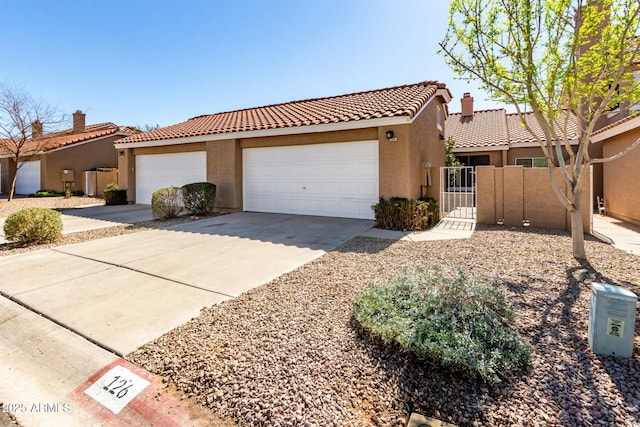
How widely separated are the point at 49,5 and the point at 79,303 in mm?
12862

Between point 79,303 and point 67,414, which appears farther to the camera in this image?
point 79,303

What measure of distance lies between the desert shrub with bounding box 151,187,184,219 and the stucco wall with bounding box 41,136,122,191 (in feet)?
52.2

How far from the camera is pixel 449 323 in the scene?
2994 millimetres

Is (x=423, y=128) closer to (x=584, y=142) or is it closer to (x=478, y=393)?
(x=584, y=142)

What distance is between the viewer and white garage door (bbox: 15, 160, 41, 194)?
23000 mm

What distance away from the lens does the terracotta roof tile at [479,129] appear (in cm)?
1745

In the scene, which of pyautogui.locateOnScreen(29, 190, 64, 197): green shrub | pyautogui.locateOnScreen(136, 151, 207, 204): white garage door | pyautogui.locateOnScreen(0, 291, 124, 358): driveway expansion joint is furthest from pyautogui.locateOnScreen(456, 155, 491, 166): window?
pyautogui.locateOnScreen(29, 190, 64, 197): green shrub

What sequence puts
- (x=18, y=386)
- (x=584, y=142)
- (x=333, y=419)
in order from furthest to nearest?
(x=584, y=142), (x=18, y=386), (x=333, y=419)

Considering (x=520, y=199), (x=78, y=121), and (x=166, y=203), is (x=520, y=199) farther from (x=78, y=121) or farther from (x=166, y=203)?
(x=78, y=121)

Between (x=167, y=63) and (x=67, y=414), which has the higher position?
(x=167, y=63)

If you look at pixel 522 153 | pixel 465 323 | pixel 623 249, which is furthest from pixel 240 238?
pixel 522 153

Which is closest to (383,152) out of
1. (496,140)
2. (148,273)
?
(148,273)

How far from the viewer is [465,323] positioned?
9.81ft

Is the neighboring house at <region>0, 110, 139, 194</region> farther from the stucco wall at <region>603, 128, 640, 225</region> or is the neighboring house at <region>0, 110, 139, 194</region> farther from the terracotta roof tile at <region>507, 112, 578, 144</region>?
the stucco wall at <region>603, 128, 640, 225</region>
